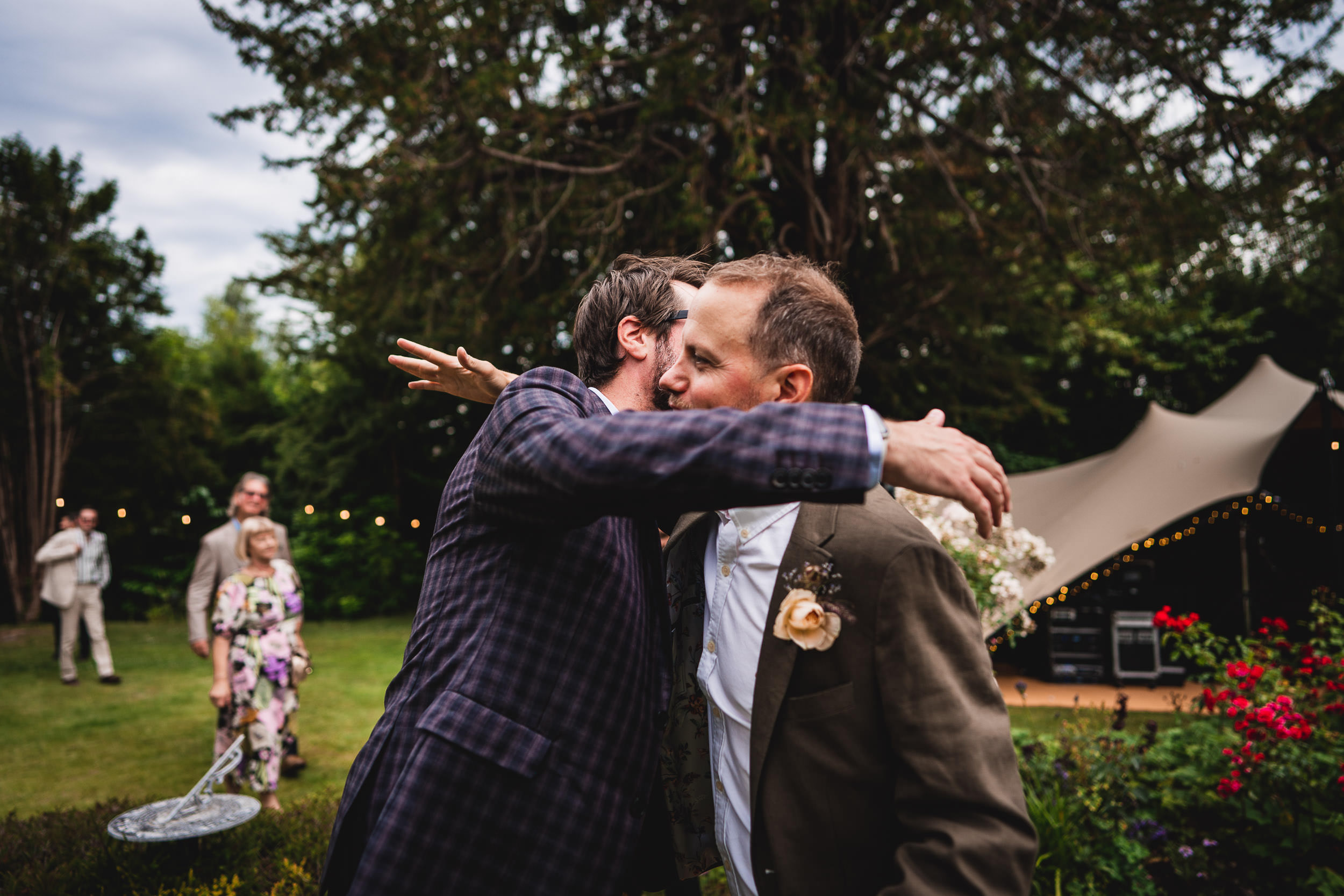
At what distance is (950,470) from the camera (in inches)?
43.5

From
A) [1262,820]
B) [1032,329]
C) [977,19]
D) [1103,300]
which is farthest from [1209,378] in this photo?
[1262,820]

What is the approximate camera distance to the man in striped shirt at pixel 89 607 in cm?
962

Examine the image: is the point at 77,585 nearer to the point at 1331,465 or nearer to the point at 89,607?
the point at 89,607

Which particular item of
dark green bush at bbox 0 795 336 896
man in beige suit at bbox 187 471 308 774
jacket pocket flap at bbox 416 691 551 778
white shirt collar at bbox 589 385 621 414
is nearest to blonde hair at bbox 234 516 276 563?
man in beige suit at bbox 187 471 308 774

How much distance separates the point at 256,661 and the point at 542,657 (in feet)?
16.1

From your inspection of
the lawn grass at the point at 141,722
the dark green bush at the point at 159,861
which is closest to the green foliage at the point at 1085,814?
the dark green bush at the point at 159,861

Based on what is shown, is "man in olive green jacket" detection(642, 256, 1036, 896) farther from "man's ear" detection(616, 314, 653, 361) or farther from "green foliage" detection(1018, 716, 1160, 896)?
"green foliage" detection(1018, 716, 1160, 896)

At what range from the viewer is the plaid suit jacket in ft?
3.76

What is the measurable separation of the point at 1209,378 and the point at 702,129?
14750mm

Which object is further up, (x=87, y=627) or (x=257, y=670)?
(x=257, y=670)

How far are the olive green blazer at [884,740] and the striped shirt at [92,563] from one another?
10983mm

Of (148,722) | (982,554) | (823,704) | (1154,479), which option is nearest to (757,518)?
(823,704)

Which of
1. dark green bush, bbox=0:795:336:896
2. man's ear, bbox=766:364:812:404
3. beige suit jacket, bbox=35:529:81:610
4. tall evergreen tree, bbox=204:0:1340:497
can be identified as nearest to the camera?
man's ear, bbox=766:364:812:404

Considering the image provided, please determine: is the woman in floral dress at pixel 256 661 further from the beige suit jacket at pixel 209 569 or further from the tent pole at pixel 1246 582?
the tent pole at pixel 1246 582
